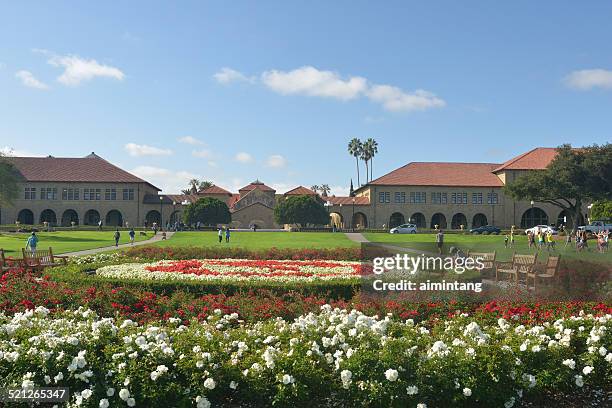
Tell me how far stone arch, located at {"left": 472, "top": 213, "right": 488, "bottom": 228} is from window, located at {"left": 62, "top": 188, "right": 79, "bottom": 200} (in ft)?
162

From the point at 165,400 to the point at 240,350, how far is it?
95cm

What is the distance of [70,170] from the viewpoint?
70312mm

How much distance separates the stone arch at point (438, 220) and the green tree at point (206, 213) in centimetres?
2581

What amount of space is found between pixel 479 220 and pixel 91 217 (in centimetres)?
4901

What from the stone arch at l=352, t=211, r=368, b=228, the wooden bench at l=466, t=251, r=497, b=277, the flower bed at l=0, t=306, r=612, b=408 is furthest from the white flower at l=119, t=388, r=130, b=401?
the stone arch at l=352, t=211, r=368, b=228

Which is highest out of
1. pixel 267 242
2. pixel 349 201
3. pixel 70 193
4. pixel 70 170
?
pixel 70 170

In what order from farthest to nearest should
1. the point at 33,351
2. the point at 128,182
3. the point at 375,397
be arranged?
1. the point at 128,182
2. the point at 33,351
3. the point at 375,397

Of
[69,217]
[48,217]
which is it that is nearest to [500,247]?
[69,217]

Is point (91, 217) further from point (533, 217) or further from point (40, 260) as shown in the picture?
point (40, 260)

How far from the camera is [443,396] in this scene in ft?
16.6

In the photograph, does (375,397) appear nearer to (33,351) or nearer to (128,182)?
(33,351)

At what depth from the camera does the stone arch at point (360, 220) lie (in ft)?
229

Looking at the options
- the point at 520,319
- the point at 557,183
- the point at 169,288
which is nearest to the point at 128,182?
the point at 557,183

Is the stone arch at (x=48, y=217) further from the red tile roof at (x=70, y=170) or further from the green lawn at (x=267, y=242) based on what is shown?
the green lawn at (x=267, y=242)
